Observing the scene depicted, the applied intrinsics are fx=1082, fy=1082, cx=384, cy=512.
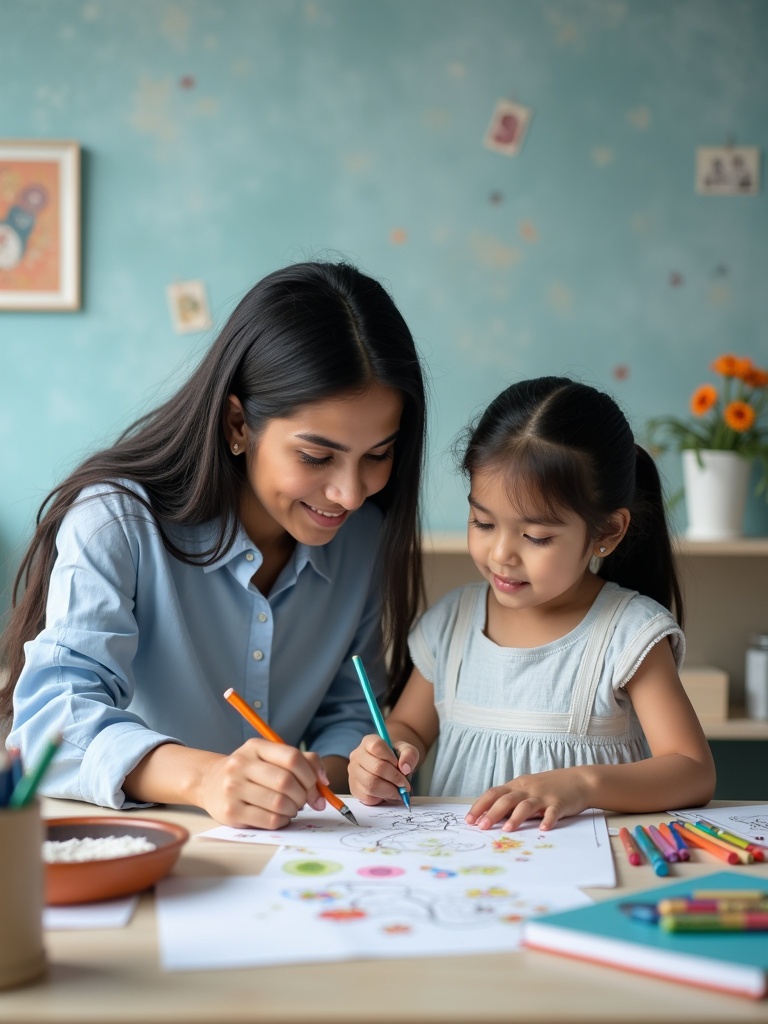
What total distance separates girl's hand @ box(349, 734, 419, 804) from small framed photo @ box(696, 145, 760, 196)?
228 cm

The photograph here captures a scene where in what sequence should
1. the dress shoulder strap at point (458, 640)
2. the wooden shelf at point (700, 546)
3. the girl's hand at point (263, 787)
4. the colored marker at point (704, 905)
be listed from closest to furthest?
the colored marker at point (704, 905) < the girl's hand at point (263, 787) < the dress shoulder strap at point (458, 640) < the wooden shelf at point (700, 546)

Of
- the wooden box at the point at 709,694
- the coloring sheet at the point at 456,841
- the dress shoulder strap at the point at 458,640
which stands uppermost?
the dress shoulder strap at the point at 458,640

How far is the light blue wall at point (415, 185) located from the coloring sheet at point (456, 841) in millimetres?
1933

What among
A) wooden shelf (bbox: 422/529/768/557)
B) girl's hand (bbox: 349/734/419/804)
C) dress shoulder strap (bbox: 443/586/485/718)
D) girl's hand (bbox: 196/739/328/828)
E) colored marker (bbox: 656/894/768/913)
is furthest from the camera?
wooden shelf (bbox: 422/529/768/557)

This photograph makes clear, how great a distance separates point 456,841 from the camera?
3.04 feet

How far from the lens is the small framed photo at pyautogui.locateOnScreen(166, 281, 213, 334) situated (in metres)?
2.89

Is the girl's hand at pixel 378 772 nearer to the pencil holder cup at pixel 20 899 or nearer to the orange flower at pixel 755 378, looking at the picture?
the pencil holder cup at pixel 20 899

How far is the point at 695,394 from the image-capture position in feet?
9.37

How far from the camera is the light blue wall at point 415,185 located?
286cm

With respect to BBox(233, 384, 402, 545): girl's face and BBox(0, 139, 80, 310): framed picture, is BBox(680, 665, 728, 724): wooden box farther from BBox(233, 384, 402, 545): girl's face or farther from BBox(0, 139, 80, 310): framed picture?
BBox(0, 139, 80, 310): framed picture

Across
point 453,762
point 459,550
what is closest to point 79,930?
point 453,762

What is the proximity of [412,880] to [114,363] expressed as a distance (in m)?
2.33

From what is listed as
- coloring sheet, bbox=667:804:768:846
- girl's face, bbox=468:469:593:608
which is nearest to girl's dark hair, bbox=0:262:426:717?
girl's face, bbox=468:469:593:608

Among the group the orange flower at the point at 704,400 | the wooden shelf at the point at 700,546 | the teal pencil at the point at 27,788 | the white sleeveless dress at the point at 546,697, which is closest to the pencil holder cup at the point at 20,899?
the teal pencil at the point at 27,788
